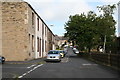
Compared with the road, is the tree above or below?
above

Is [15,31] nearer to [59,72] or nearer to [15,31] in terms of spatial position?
[15,31]

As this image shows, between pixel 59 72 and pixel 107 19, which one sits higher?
pixel 107 19

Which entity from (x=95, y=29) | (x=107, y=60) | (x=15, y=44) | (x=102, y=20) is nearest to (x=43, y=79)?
(x=107, y=60)

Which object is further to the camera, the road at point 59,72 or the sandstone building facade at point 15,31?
the sandstone building facade at point 15,31

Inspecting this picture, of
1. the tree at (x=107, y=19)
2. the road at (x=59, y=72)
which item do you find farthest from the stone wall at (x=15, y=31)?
the tree at (x=107, y=19)

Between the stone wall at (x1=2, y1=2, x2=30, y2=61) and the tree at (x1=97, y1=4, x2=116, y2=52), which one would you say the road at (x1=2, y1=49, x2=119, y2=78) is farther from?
the tree at (x1=97, y1=4, x2=116, y2=52)

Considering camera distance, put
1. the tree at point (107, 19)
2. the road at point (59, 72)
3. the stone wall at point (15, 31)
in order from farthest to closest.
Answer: the tree at point (107, 19) → the stone wall at point (15, 31) → the road at point (59, 72)

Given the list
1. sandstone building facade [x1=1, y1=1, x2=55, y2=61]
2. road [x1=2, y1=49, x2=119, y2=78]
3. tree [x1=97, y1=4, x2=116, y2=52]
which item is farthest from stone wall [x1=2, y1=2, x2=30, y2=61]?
tree [x1=97, y1=4, x2=116, y2=52]

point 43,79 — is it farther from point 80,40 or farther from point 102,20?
point 80,40

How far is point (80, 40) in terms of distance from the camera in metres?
48.5

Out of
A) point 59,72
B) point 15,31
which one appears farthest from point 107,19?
point 59,72

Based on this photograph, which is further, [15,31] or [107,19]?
[107,19]

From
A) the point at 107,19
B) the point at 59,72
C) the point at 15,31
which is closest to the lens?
the point at 59,72

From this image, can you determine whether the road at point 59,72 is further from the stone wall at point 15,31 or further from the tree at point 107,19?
the tree at point 107,19
